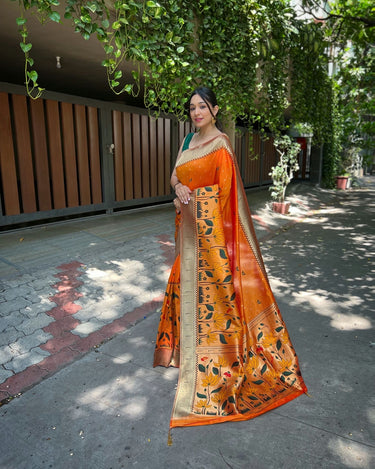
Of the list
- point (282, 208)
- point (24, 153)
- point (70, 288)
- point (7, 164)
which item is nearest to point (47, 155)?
point (24, 153)

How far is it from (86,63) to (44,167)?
199cm

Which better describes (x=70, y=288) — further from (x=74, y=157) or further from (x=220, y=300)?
(x=74, y=157)

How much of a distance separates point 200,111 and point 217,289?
1.23 m

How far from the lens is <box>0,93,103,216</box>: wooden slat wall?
5.60 meters

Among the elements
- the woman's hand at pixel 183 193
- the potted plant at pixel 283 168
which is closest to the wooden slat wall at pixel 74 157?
the potted plant at pixel 283 168

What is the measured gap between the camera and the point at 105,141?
7086 mm

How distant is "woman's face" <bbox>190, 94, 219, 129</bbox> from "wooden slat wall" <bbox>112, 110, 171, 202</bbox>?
17.3 feet

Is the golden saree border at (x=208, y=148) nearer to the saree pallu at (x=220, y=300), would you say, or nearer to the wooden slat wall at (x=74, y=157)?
the saree pallu at (x=220, y=300)

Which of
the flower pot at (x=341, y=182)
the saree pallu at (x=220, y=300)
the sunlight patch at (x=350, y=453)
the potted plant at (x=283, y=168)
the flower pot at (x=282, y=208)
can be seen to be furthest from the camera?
the flower pot at (x=341, y=182)

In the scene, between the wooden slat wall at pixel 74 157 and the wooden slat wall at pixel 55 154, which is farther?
the wooden slat wall at pixel 55 154

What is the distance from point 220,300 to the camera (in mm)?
2467

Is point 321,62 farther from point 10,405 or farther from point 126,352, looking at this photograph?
point 10,405

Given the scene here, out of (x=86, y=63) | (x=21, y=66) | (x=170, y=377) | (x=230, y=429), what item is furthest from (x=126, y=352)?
(x=21, y=66)

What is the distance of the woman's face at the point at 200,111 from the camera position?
7.75 ft
